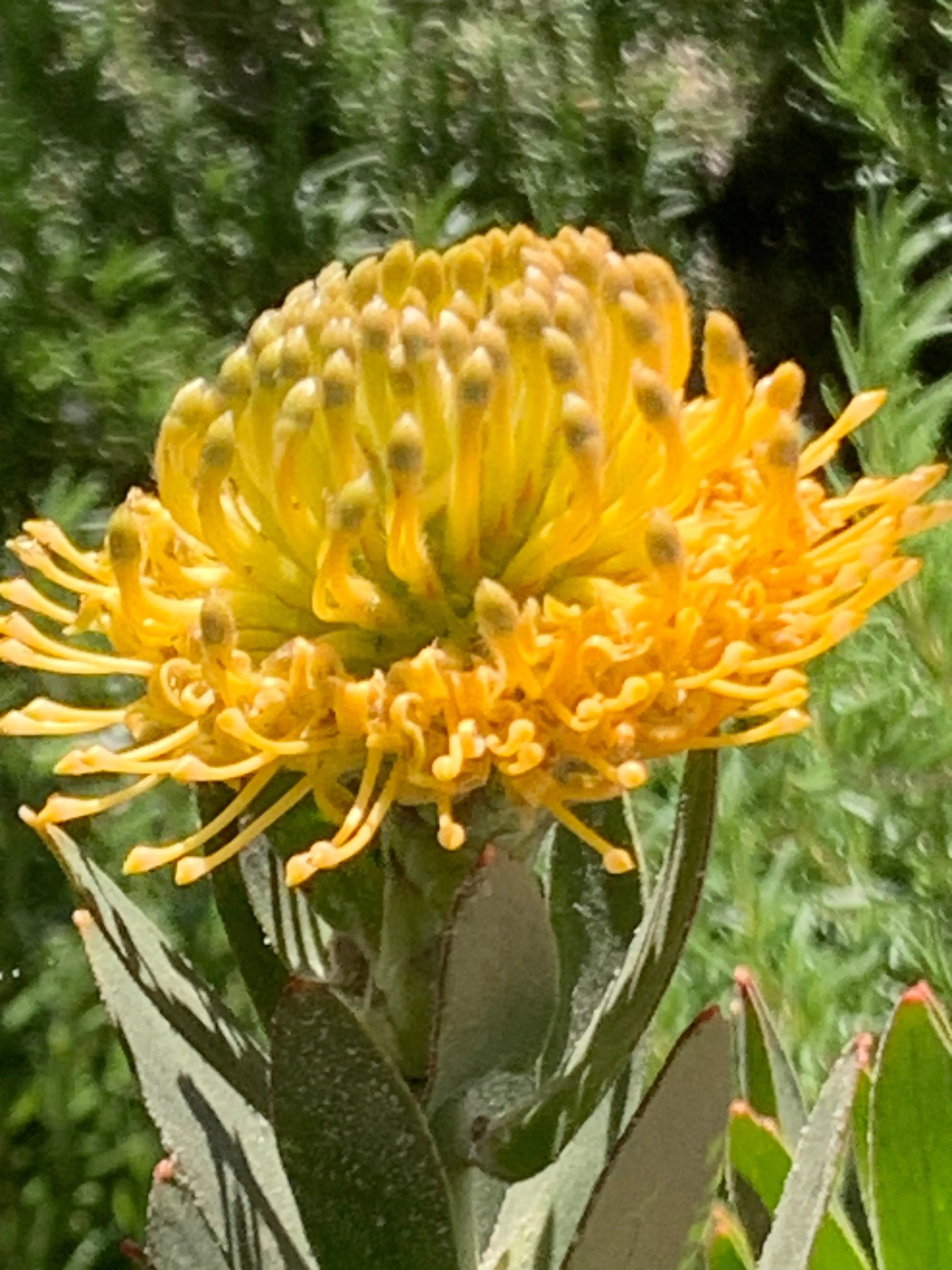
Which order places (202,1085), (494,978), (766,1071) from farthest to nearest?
(766,1071), (202,1085), (494,978)

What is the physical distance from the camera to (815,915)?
842mm

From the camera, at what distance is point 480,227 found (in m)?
1.18

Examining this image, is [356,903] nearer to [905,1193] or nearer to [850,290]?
[905,1193]

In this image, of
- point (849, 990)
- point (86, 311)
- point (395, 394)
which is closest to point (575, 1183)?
point (395, 394)

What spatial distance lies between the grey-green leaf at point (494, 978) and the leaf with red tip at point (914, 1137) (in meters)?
0.19

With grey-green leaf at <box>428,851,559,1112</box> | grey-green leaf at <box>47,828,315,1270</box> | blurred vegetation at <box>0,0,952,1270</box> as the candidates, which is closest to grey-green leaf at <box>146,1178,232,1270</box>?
grey-green leaf at <box>47,828,315,1270</box>

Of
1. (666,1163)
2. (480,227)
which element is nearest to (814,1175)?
(666,1163)

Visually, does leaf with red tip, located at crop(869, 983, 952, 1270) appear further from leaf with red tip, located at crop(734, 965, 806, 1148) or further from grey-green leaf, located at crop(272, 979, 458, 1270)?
grey-green leaf, located at crop(272, 979, 458, 1270)

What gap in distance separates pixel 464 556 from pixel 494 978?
4.3 inches

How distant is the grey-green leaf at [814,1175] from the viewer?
16.8 inches

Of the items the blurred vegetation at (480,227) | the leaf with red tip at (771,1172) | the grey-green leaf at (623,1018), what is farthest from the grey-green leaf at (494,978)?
the blurred vegetation at (480,227)

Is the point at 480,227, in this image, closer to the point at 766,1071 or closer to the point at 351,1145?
the point at 766,1071

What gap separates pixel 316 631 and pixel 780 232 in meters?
1.10

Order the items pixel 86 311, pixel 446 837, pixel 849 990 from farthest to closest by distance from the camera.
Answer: pixel 86 311 < pixel 849 990 < pixel 446 837
